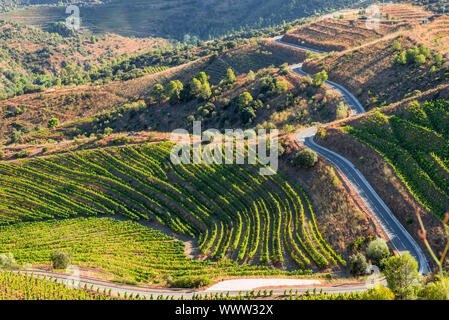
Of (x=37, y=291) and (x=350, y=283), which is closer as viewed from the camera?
(x=37, y=291)

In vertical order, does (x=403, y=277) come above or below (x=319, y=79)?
below

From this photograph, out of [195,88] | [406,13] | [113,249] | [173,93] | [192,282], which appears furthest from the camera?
[406,13]

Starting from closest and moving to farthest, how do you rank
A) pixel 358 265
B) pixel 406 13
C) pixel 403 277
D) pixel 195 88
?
pixel 403 277 < pixel 358 265 < pixel 195 88 < pixel 406 13

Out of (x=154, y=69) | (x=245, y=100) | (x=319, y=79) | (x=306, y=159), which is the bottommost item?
(x=306, y=159)

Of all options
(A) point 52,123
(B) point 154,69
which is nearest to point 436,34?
(B) point 154,69

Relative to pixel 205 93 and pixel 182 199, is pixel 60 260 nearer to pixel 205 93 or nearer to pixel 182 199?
pixel 182 199

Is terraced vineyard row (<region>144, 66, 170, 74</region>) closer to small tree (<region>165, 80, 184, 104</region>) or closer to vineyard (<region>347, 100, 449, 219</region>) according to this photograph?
small tree (<region>165, 80, 184, 104</region>)

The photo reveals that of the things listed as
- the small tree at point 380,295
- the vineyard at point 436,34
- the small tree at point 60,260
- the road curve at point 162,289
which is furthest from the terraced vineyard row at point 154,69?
the small tree at point 380,295
